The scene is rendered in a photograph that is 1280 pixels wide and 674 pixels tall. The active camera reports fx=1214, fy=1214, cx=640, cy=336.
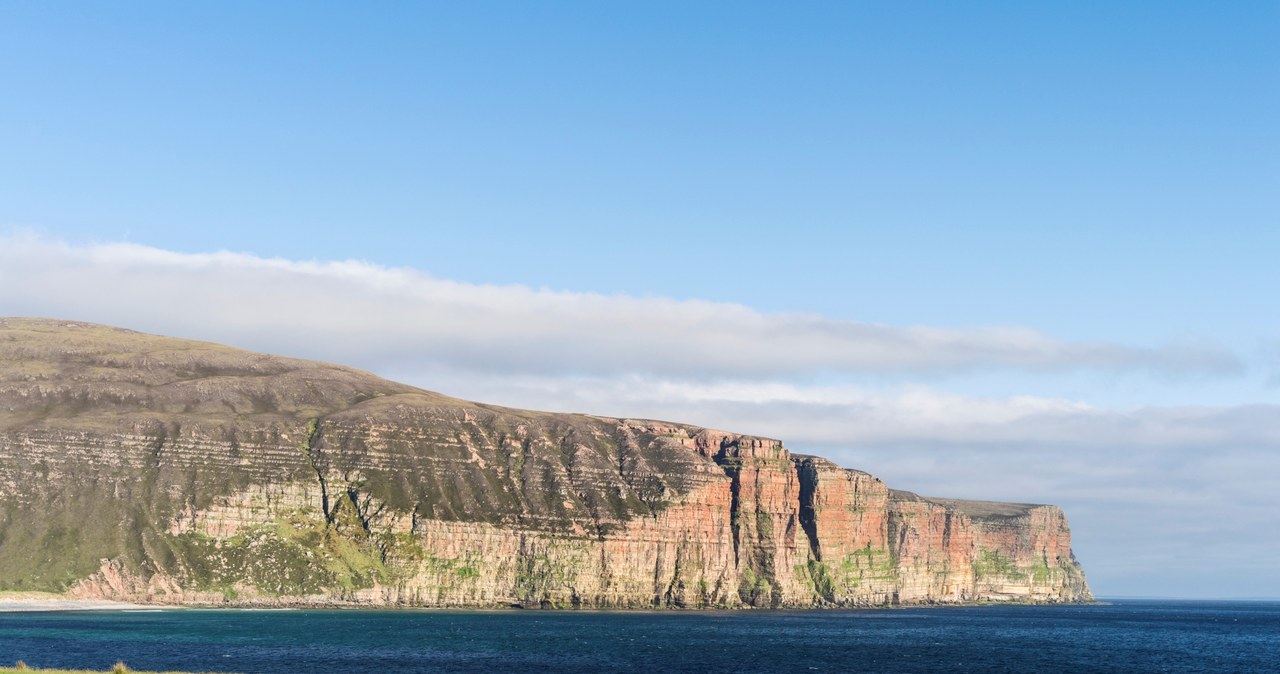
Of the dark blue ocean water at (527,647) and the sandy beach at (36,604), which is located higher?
the dark blue ocean water at (527,647)

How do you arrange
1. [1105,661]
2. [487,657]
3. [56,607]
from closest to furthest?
[487,657] → [1105,661] → [56,607]

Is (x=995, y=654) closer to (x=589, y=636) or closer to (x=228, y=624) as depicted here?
(x=589, y=636)

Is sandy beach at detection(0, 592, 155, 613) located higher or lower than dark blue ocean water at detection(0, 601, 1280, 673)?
lower

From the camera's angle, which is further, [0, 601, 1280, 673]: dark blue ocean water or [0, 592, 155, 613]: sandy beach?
[0, 592, 155, 613]: sandy beach

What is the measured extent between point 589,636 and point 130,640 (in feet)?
195

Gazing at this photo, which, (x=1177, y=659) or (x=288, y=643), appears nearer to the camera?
(x=288, y=643)

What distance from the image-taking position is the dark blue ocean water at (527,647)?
11862cm

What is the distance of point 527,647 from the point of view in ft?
472

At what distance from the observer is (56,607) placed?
190875 mm

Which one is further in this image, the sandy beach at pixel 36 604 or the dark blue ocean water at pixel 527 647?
the sandy beach at pixel 36 604

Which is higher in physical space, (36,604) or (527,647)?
(527,647)

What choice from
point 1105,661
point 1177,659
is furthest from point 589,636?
point 1177,659

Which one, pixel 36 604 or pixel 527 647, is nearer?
pixel 527 647

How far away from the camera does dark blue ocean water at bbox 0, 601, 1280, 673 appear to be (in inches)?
4670
